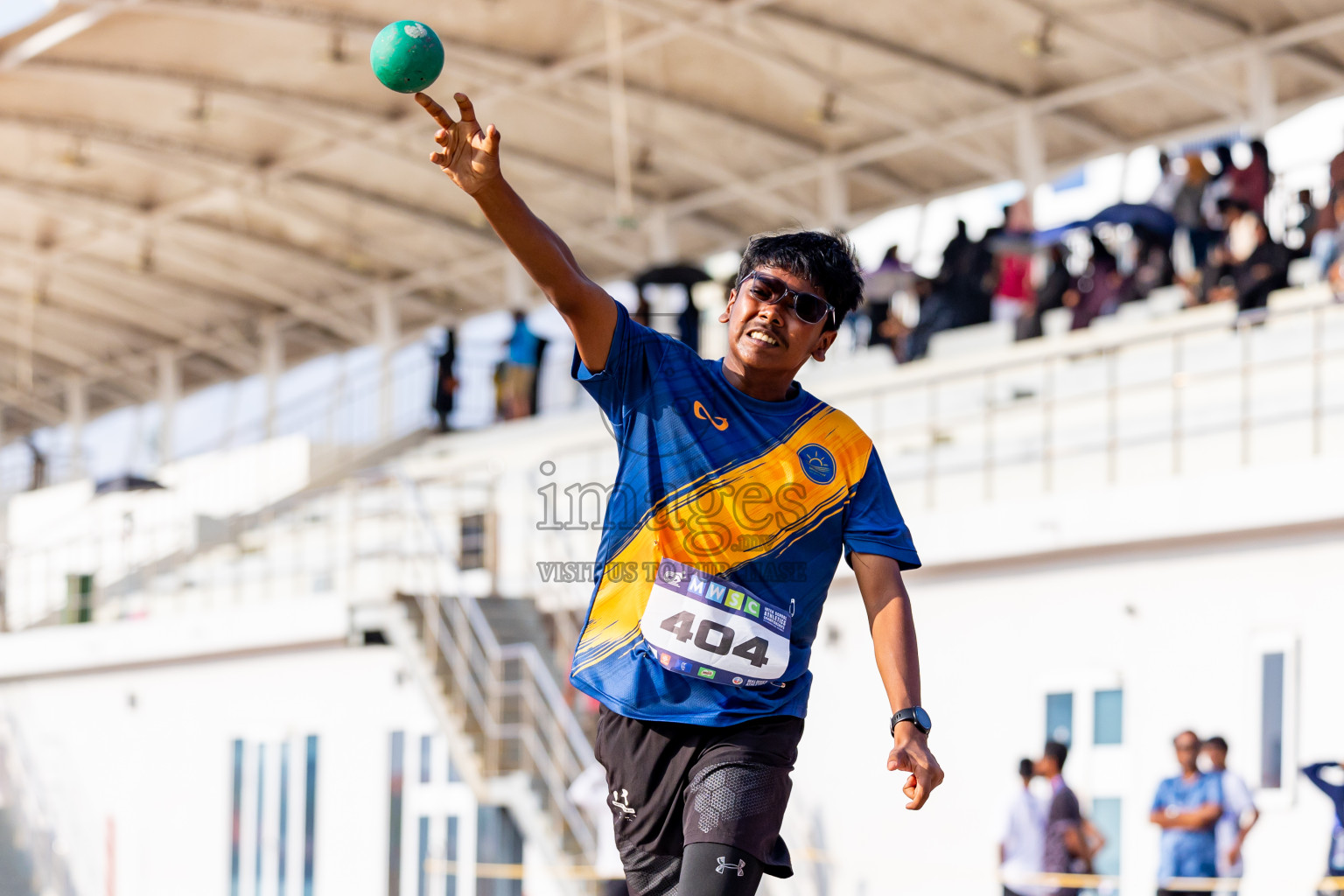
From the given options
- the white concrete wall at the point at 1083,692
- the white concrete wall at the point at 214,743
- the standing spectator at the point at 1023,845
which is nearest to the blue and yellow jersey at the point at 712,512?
the standing spectator at the point at 1023,845

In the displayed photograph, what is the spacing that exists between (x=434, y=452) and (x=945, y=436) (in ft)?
37.7

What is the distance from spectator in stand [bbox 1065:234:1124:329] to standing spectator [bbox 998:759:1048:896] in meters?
6.93

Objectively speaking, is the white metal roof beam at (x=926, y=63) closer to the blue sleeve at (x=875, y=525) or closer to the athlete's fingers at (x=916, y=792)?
the blue sleeve at (x=875, y=525)

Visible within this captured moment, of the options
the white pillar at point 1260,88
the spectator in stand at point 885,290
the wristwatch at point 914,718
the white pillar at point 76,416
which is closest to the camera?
the wristwatch at point 914,718

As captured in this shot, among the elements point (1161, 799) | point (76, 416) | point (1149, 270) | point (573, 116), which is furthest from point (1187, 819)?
point (76, 416)

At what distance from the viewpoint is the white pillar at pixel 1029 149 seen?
21922mm

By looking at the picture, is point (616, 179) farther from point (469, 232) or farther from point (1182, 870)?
A: point (1182, 870)

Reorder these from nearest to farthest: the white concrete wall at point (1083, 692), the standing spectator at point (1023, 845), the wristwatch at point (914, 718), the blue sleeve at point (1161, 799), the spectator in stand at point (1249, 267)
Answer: the wristwatch at point (914, 718) < the blue sleeve at point (1161, 799) < the standing spectator at point (1023, 845) < the white concrete wall at point (1083, 692) < the spectator in stand at point (1249, 267)

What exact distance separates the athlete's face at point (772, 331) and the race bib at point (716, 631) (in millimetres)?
428

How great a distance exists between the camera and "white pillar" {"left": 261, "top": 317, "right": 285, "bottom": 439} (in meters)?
33.6

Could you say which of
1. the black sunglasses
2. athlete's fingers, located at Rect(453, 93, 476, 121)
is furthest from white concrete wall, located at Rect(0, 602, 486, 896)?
athlete's fingers, located at Rect(453, 93, 476, 121)

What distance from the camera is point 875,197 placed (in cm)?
2580

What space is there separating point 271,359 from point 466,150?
104 ft

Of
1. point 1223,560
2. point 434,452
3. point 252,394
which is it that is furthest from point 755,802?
point 252,394
